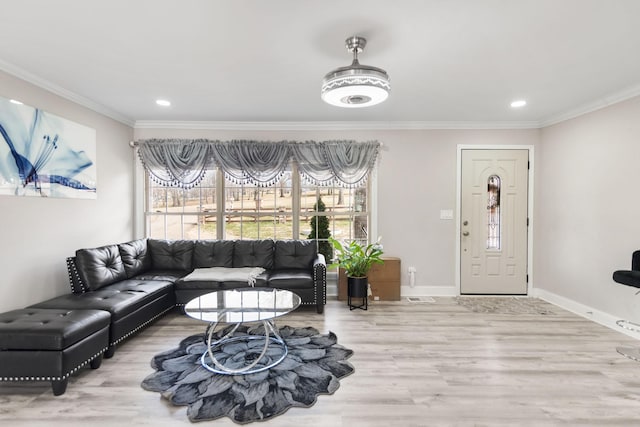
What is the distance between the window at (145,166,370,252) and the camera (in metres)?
4.72

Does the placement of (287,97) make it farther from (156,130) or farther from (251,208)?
(156,130)

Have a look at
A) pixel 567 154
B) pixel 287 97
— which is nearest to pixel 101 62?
pixel 287 97

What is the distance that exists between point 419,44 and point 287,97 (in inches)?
65.1

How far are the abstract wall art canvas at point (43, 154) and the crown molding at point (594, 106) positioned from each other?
612 cm

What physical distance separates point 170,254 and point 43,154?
1.79 meters

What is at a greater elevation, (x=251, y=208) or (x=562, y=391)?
(x=251, y=208)

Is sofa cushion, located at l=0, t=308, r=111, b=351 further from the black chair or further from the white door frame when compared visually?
the black chair

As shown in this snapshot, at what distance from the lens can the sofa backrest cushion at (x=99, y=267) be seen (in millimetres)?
3105

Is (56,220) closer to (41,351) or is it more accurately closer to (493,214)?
(41,351)

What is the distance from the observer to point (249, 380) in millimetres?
2305

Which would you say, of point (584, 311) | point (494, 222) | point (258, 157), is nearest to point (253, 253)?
point (258, 157)

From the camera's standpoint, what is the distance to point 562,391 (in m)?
2.21

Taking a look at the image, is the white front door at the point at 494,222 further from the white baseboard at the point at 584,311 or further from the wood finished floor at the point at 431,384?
the wood finished floor at the point at 431,384

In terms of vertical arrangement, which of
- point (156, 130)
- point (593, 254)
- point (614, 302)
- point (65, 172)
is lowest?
point (614, 302)
